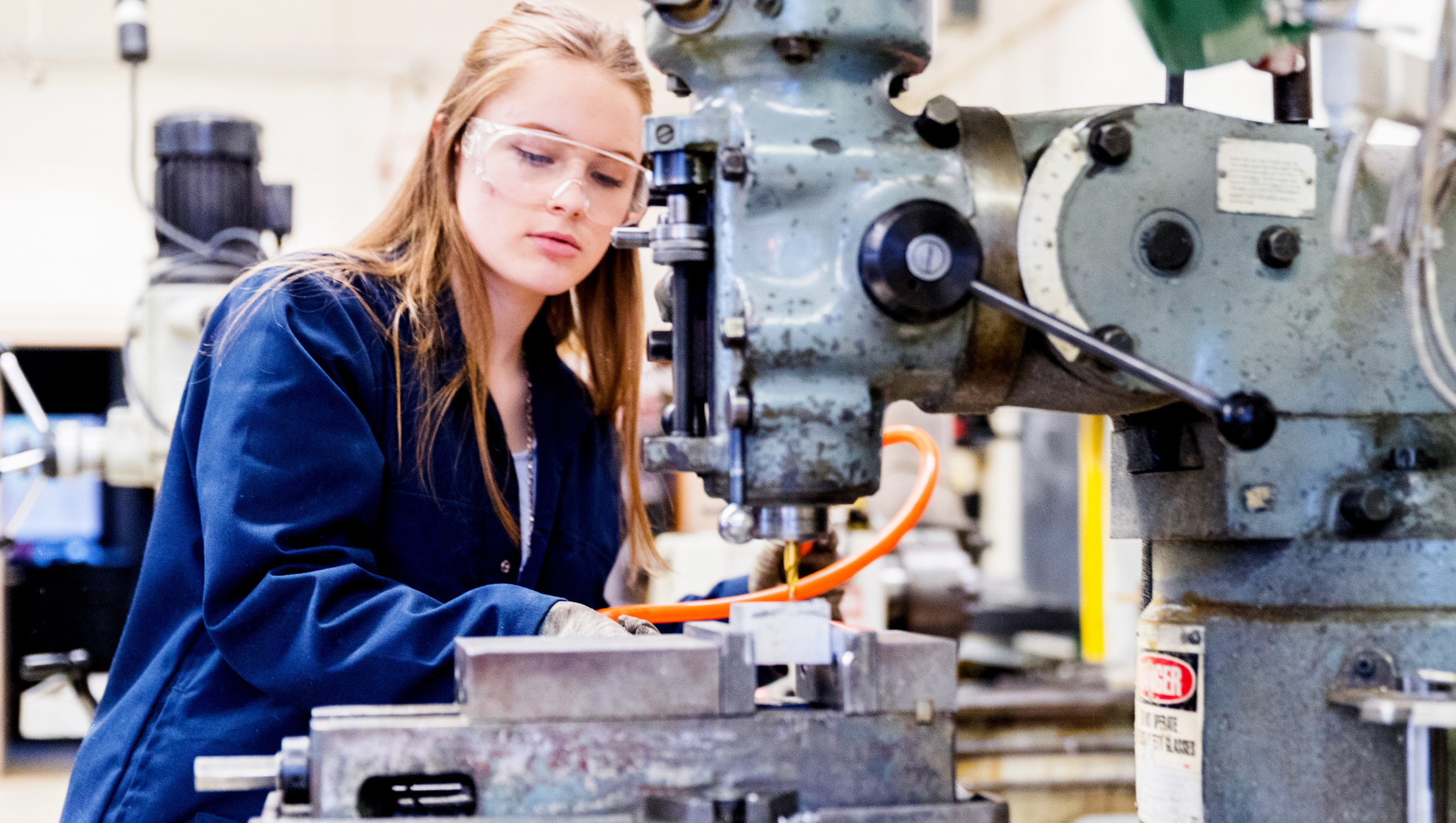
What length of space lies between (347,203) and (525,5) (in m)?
3.91

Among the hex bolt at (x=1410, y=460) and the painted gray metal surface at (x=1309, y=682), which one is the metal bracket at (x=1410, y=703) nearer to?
the painted gray metal surface at (x=1309, y=682)

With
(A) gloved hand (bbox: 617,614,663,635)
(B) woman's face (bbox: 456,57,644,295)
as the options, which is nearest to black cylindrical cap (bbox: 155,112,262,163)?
(B) woman's face (bbox: 456,57,644,295)

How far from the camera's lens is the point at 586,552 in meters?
1.41

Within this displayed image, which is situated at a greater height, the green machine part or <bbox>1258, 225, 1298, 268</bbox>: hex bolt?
the green machine part

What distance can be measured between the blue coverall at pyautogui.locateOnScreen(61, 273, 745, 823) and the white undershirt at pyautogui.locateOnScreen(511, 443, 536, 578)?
0.04 feet

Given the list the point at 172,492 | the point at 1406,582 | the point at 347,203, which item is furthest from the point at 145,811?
the point at 347,203

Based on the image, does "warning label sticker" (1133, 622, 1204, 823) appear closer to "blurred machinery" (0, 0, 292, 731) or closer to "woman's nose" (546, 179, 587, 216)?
"woman's nose" (546, 179, 587, 216)

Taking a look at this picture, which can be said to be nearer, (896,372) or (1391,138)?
(896,372)

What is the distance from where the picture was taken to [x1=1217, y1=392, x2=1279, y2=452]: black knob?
2.52ft

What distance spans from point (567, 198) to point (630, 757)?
689 mm

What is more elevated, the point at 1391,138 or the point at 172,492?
the point at 1391,138

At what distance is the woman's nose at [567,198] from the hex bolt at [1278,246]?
659 mm

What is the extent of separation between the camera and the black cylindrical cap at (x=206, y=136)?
223 cm

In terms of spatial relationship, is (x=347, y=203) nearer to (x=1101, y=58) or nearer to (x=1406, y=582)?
(x=1101, y=58)
